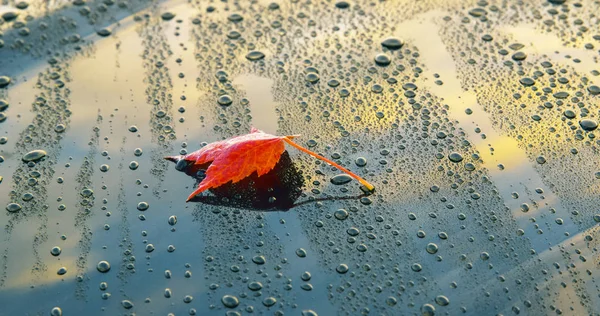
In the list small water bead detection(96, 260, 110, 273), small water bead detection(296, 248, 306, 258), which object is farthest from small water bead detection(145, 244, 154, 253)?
small water bead detection(296, 248, 306, 258)

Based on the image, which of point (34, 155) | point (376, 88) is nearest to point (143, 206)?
point (34, 155)

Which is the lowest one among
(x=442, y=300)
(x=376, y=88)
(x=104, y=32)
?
(x=442, y=300)

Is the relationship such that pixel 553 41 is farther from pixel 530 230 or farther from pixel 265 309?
pixel 265 309

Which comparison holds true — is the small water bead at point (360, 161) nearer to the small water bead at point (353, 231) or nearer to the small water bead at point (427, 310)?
the small water bead at point (353, 231)

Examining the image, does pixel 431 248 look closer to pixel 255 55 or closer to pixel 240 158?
pixel 240 158

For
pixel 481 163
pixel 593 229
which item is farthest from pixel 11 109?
pixel 593 229

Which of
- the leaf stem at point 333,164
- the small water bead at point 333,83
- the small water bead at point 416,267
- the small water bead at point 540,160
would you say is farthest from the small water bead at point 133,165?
the small water bead at point 540,160
